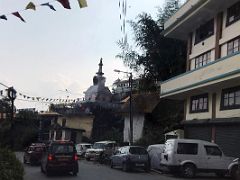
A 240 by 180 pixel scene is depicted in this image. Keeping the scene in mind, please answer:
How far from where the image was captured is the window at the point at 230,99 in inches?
1226

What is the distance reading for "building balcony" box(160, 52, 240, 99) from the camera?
1125 inches

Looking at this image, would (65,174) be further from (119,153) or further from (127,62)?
(127,62)

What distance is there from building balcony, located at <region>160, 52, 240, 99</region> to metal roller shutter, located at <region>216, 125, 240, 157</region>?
8.72 feet

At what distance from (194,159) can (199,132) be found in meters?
9.13

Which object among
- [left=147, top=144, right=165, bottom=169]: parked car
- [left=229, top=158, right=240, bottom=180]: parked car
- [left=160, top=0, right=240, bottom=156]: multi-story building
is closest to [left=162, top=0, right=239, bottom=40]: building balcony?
[left=160, top=0, right=240, bottom=156]: multi-story building

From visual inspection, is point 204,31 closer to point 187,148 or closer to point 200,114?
point 200,114

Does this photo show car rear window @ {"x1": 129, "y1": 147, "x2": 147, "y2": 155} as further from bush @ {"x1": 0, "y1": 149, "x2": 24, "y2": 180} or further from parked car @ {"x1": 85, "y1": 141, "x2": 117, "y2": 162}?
bush @ {"x1": 0, "y1": 149, "x2": 24, "y2": 180}

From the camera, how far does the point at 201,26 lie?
3894 centimetres

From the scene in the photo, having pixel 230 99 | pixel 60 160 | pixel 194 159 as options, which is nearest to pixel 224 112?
pixel 230 99

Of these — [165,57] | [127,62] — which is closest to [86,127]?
[127,62]

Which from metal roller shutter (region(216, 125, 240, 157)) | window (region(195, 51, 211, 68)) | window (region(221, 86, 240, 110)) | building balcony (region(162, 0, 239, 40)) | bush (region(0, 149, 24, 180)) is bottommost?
bush (region(0, 149, 24, 180))

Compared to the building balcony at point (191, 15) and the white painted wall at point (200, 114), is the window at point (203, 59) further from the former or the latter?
Result: the white painted wall at point (200, 114)

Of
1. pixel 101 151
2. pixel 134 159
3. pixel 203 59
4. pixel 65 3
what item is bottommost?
pixel 134 159

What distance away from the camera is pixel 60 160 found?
Answer: 28.5 meters
